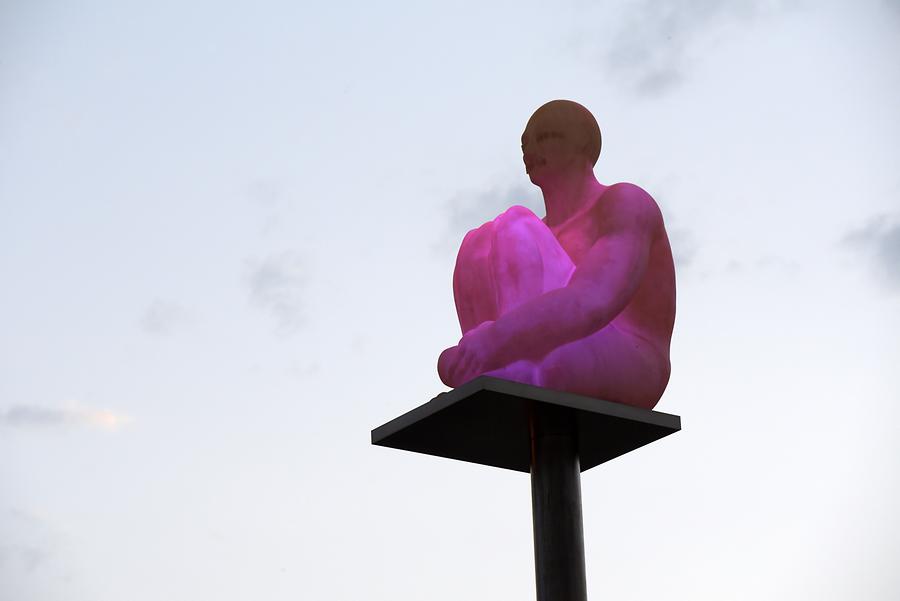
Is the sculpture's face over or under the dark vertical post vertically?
over

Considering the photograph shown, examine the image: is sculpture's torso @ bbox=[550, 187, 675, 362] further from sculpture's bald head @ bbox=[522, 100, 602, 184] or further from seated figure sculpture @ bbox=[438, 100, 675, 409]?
sculpture's bald head @ bbox=[522, 100, 602, 184]

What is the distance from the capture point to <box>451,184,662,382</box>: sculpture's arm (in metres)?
8.22

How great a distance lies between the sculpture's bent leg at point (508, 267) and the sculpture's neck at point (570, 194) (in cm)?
36

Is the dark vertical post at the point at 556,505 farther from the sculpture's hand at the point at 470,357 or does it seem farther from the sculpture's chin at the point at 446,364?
the sculpture's chin at the point at 446,364

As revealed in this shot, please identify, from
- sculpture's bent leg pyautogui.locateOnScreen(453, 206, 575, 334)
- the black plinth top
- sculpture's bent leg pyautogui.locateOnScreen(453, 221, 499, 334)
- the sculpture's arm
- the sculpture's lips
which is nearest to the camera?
the black plinth top

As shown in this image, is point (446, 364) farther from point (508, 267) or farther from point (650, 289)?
point (650, 289)

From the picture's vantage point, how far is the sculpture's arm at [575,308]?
8.22 metres

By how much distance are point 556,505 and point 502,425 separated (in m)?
0.70

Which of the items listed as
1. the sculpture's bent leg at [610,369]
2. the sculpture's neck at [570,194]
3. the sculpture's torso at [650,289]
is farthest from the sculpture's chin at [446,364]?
the sculpture's neck at [570,194]

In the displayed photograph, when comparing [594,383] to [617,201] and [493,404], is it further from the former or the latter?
[617,201]

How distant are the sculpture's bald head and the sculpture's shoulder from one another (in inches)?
24.4

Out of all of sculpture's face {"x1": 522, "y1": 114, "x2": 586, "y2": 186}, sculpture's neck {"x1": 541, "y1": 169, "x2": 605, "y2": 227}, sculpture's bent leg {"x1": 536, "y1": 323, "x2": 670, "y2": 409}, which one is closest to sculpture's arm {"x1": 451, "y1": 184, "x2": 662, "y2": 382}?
sculpture's bent leg {"x1": 536, "y1": 323, "x2": 670, "y2": 409}

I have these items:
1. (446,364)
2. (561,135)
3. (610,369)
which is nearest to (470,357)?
(446,364)

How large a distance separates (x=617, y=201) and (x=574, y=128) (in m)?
0.94
